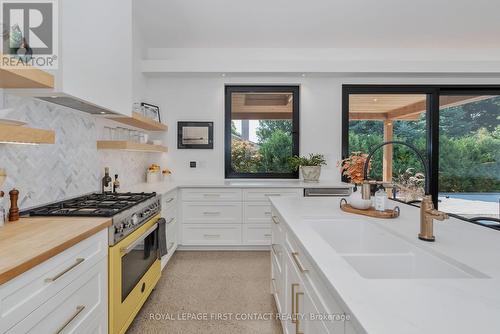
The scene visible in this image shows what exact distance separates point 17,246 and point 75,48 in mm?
1080

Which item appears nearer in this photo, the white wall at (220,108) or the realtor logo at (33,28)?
the realtor logo at (33,28)

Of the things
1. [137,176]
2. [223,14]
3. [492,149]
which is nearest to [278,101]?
[223,14]

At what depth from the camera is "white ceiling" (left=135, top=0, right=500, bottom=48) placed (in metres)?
2.79

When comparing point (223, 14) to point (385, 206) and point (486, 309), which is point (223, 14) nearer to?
point (385, 206)

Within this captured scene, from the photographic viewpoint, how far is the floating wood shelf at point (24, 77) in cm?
117

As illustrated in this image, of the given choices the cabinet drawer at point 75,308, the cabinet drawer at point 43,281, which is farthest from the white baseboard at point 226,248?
the cabinet drawer at point 43,281

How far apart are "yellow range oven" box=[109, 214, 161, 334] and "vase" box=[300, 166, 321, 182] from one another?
212 centimetres

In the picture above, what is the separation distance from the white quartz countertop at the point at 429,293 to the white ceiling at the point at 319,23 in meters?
2.64

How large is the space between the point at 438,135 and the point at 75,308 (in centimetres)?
463

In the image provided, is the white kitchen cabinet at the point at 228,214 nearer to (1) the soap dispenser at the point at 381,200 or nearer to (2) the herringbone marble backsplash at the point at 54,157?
(2) the herringbone marble backsplash at the point at 54,157

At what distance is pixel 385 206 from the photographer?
5.23 ft

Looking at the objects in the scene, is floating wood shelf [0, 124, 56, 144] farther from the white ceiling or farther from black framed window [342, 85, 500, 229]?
black framed window [342, 85, 500, 229]

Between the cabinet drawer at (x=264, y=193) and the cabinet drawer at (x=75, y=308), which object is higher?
the cabinet drawer at (x=264, y=193)

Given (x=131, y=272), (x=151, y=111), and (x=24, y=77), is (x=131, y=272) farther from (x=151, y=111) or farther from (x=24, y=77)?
(x=151, y=111)
